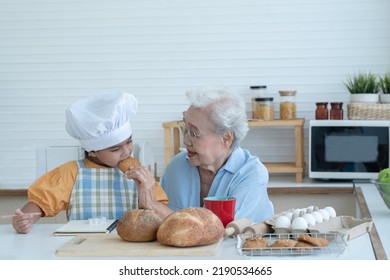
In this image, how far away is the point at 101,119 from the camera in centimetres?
271

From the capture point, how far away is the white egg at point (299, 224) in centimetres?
223

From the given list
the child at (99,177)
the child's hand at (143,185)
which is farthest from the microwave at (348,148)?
the child's hand at (143,185)

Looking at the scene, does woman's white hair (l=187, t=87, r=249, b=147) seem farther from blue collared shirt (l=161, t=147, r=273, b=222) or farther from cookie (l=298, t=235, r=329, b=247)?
cookie (l=298, t=235, r=329, b=247)

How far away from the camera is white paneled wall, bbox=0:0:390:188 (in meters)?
4.63

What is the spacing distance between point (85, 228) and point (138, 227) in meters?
0.35

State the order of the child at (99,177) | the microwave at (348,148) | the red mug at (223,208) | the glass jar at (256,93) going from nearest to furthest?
the red mug at (223,208)
the child at (99,177)
the microwave at (348,148)
the glass jar at (256,93)

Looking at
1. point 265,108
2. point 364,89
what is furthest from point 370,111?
point 265,108

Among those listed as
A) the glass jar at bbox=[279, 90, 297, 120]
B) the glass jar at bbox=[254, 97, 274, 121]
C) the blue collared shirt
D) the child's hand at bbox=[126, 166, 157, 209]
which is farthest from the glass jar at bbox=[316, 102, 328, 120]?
the child's hand at bbox=[126, 166, 157, 209]

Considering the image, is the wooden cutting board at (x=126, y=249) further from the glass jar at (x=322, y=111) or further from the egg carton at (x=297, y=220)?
the glass jar at (x=322, y=111)

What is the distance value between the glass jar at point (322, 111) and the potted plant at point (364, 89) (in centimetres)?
15

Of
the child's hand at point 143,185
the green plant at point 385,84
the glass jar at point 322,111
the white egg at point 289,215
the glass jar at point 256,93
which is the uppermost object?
the green plant at point 385,84

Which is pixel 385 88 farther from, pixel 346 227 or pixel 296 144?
pixel 346 227
